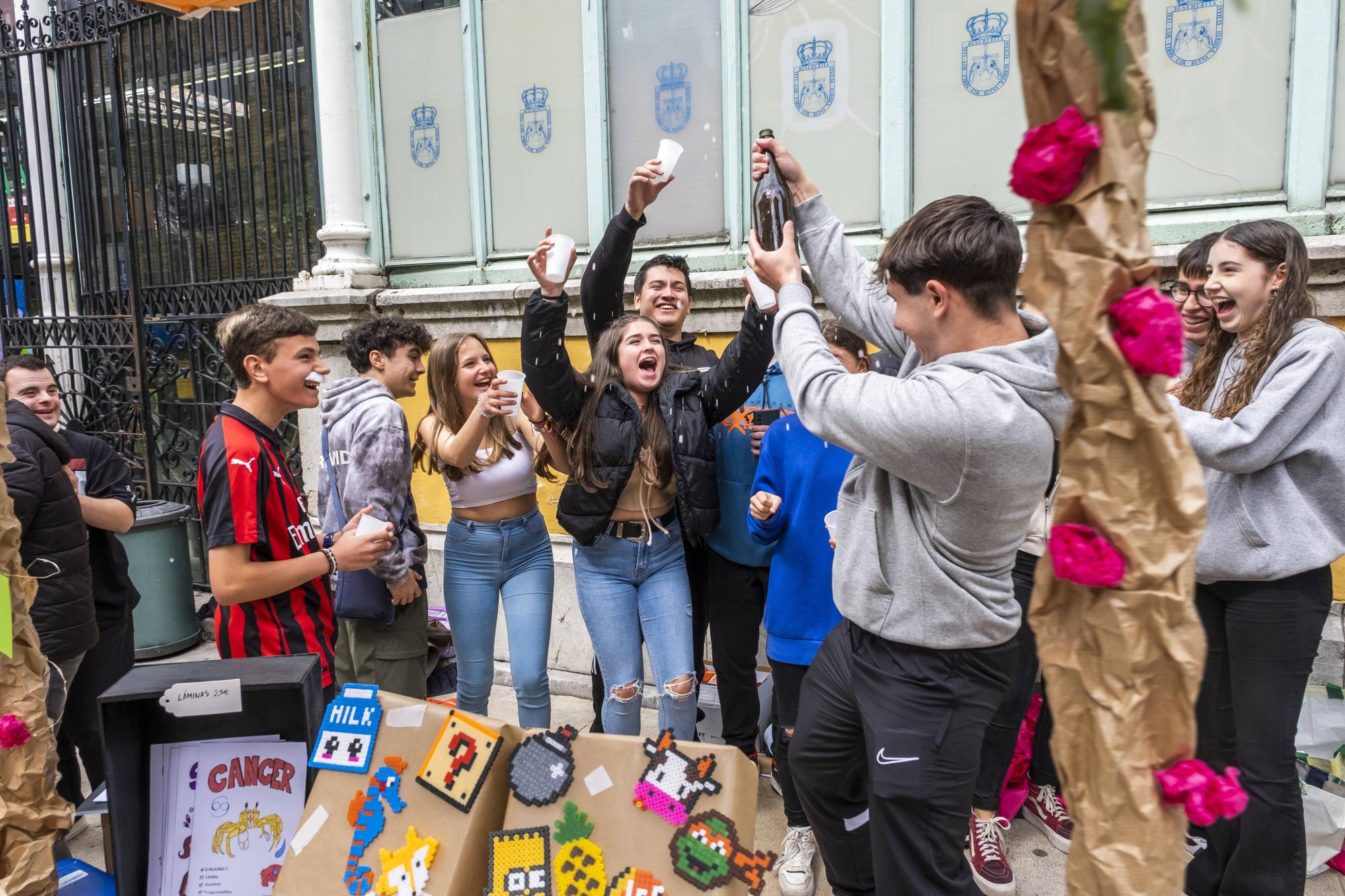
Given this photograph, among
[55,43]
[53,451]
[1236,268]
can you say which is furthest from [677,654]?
[55,43]

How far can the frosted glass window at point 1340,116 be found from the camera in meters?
3.47

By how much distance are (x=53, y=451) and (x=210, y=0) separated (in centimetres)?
170

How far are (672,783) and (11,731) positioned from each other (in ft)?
4.34

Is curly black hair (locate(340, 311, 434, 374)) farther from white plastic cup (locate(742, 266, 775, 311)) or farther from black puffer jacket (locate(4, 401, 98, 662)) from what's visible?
white plastic cup (locate(742, 266, 775, 311))

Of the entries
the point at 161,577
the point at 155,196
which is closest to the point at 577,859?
the point at 161,577

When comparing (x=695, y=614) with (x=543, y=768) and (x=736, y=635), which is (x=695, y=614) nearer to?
(x=736, y=635)

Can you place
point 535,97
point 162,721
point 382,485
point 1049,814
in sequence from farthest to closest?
point 535,97, point 1049,814, point 382,485, point 162,721

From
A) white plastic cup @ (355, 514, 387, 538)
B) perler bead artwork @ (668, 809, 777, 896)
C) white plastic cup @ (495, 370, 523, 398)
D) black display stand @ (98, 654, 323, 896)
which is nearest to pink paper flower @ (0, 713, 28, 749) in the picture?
black display stand @ (98, 654, 323, 896)

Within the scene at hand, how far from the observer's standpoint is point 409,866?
197cm

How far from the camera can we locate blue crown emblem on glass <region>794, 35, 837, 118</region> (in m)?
4.36

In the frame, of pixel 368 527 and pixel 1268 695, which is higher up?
pixel 368 527

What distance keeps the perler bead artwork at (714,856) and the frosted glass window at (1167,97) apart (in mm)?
3159

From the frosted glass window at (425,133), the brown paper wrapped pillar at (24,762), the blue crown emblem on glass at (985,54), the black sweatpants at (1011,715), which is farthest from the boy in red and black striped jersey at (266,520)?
the blue crown emblem on glass at (985,54)

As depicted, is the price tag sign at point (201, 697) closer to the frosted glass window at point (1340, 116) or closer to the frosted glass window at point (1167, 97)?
the frosted glass window at point (1167, 97)
